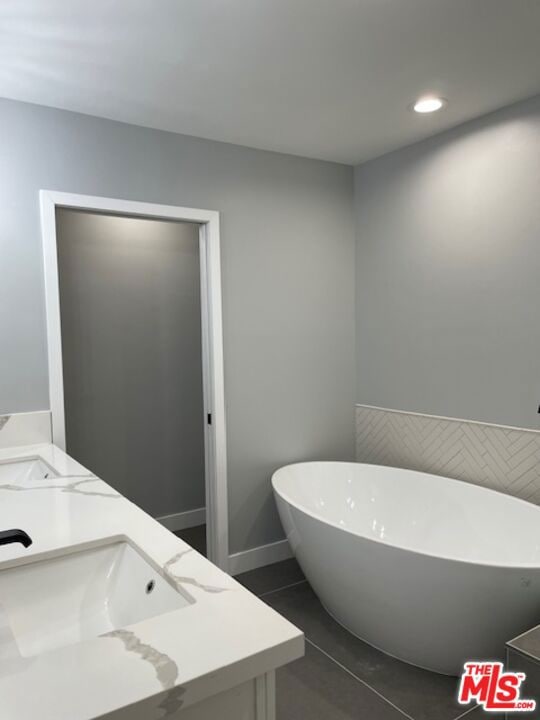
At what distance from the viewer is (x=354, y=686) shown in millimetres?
2211

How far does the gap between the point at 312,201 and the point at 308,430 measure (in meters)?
1.50

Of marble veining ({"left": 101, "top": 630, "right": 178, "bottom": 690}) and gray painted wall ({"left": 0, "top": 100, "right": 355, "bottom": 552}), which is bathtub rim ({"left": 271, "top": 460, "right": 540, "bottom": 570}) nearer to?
gray painted wall ({"left": 0, "top": 100, "right": 355, "bottom": 552})

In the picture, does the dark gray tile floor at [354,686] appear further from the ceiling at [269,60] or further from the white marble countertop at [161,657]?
the ceiling at [269,60]

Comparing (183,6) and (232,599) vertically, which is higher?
(183,6)

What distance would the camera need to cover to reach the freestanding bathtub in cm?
200

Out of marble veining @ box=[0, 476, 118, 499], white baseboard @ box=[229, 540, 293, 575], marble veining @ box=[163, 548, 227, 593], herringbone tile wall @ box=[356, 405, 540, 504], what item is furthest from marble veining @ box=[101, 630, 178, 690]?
white baseboard @ box=[229, 540, 293, 575]

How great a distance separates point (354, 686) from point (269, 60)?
2.59 metres

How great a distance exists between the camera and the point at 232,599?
108 cm

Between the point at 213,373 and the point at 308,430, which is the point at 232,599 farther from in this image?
the point at 308,430

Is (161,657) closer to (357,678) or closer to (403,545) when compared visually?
(357,678)

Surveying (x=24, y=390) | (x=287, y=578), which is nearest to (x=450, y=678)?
(x=287, y=578)

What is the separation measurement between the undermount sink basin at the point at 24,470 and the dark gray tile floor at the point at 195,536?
1.62m

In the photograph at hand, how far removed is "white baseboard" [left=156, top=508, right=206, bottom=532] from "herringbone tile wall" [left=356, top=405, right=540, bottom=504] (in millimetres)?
1321

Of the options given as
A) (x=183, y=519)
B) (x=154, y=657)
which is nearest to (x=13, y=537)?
(x=154, y=657)
